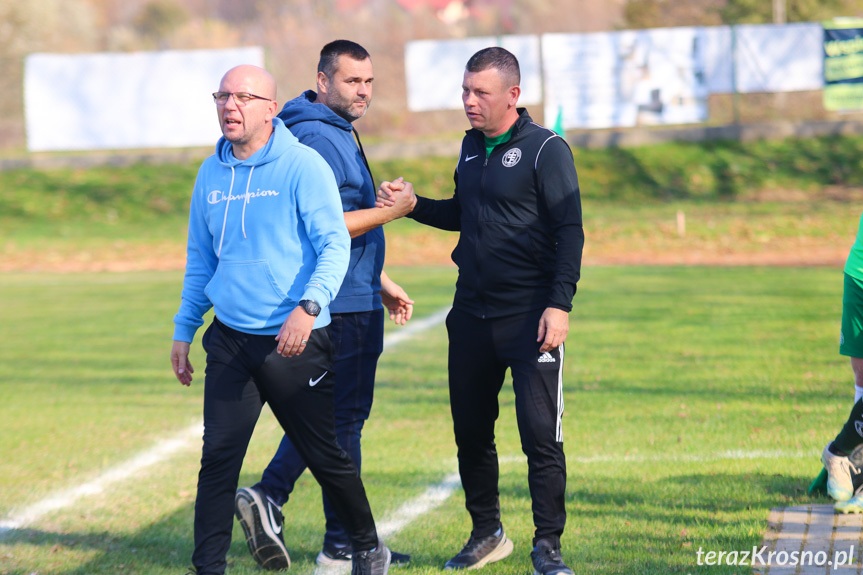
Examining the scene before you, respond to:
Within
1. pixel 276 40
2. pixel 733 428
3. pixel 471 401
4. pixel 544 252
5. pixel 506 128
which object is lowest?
pixel 733 428

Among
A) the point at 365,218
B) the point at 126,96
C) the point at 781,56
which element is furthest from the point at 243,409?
the point at 126,96

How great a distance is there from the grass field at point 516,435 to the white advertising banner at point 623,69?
1420 centimetres

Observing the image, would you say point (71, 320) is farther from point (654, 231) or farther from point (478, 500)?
point (654, 231)

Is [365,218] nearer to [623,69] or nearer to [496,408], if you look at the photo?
[496,408]

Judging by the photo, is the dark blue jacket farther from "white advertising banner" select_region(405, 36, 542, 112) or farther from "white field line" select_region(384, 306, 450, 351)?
"white advertising banner" select_region(405, 36, 542, 112)

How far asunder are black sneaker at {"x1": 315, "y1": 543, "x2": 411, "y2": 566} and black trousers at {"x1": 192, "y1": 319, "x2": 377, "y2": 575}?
2.46 feet

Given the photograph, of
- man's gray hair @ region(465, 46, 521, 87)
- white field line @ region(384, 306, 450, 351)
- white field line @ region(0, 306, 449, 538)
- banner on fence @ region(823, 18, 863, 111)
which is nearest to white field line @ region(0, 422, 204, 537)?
white field line @ region(0, 306, 449, 538)

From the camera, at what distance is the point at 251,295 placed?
400cm

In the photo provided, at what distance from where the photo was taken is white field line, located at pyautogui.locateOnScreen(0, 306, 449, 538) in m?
5.59

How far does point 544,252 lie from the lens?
14.7ft

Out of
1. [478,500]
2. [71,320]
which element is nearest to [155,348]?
[71,320]

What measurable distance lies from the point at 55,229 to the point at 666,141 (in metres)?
16.1

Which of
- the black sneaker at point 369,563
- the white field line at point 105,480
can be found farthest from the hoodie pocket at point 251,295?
the white field line at point 105,480

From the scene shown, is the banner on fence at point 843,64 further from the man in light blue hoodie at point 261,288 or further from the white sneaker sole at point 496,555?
the man in light blue hoodie at point 261,288
